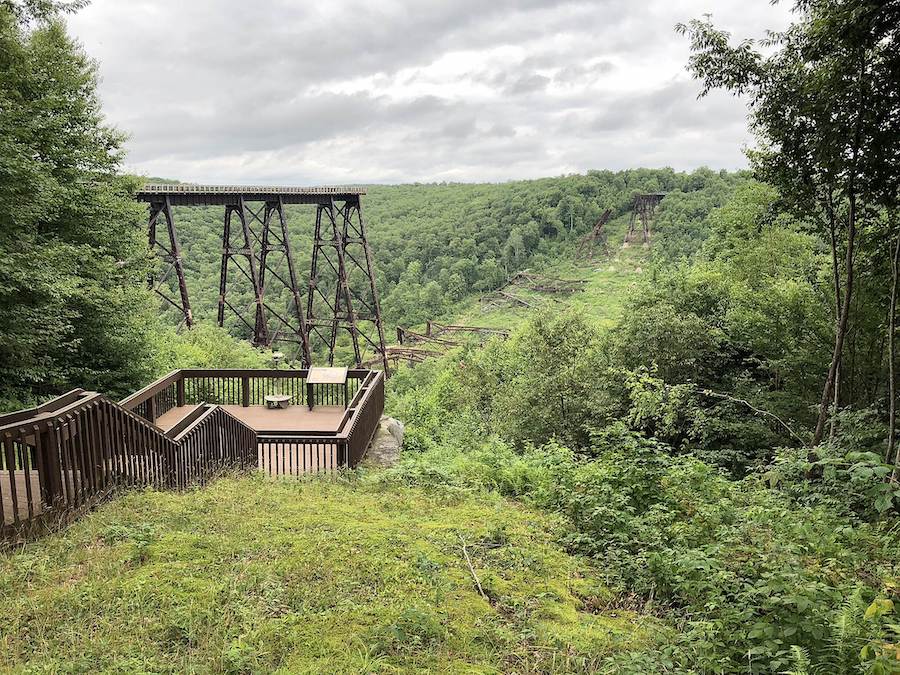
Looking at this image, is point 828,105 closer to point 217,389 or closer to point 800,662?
point 800,662

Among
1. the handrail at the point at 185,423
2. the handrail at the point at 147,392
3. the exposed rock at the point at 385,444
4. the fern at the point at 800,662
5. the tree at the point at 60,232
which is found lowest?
the exposed rock at the point at 385,444

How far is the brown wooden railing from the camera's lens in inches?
175

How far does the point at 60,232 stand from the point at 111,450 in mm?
8195

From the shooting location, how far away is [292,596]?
359cm

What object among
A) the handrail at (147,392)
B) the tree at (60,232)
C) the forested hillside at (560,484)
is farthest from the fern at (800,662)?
the tree at (60,232)

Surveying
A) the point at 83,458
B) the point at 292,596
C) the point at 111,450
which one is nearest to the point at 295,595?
the point at 292,596

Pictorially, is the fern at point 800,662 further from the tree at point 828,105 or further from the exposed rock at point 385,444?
the exposed rock at point 385,444

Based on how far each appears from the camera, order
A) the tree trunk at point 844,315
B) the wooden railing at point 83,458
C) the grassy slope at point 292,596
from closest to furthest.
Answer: the grassy slope at point 292,596 → the wooden railing at point 83,458 → the tree trunk at point 844,315

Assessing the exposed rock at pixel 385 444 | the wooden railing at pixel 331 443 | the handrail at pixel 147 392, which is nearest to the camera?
the wooden railing at pixel 331 443

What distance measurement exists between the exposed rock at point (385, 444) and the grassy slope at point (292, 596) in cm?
500

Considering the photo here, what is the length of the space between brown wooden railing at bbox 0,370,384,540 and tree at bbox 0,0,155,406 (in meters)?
2.12

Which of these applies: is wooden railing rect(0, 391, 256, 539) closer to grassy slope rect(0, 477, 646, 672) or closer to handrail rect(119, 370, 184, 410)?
grassy slope rect(0, 477, 646, 672)

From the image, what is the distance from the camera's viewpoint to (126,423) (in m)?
5.68

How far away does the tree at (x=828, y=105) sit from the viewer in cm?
570
